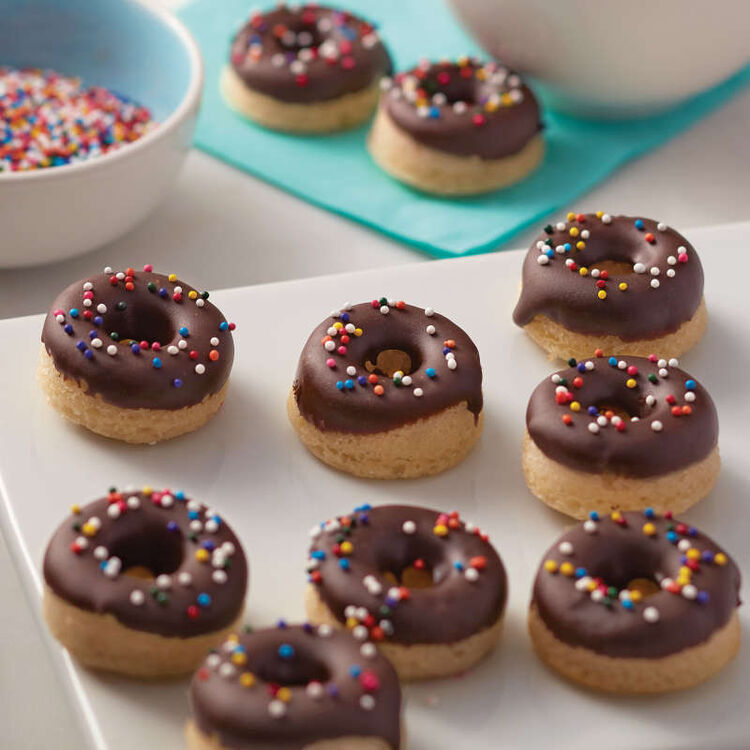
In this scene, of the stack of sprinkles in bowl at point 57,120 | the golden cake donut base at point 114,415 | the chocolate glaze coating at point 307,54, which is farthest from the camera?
the chocolate glaze coating at point 307,54

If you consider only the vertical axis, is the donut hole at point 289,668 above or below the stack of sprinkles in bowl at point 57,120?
above

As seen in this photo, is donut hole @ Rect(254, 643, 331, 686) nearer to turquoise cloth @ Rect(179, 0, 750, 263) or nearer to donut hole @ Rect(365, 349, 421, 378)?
donut hole @ Rect(365, 349, 421, 378)

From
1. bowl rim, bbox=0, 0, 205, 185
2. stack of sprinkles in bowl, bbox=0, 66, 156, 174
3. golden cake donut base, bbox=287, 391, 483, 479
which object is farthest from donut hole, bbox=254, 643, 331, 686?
stack of sprinkles in bowl, bbox=0, 66, 156, 174

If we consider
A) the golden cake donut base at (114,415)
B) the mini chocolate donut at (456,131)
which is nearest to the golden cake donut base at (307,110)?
the mini chocolate donut at (456,131)

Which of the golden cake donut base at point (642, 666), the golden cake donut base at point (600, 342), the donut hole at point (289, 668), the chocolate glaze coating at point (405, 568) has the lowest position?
the golden cake donut base at point (600, 342)

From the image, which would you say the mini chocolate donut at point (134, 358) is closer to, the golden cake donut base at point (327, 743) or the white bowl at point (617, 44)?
the golden cake donut base at point (327, 743)

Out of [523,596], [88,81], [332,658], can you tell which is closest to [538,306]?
[523,596]
